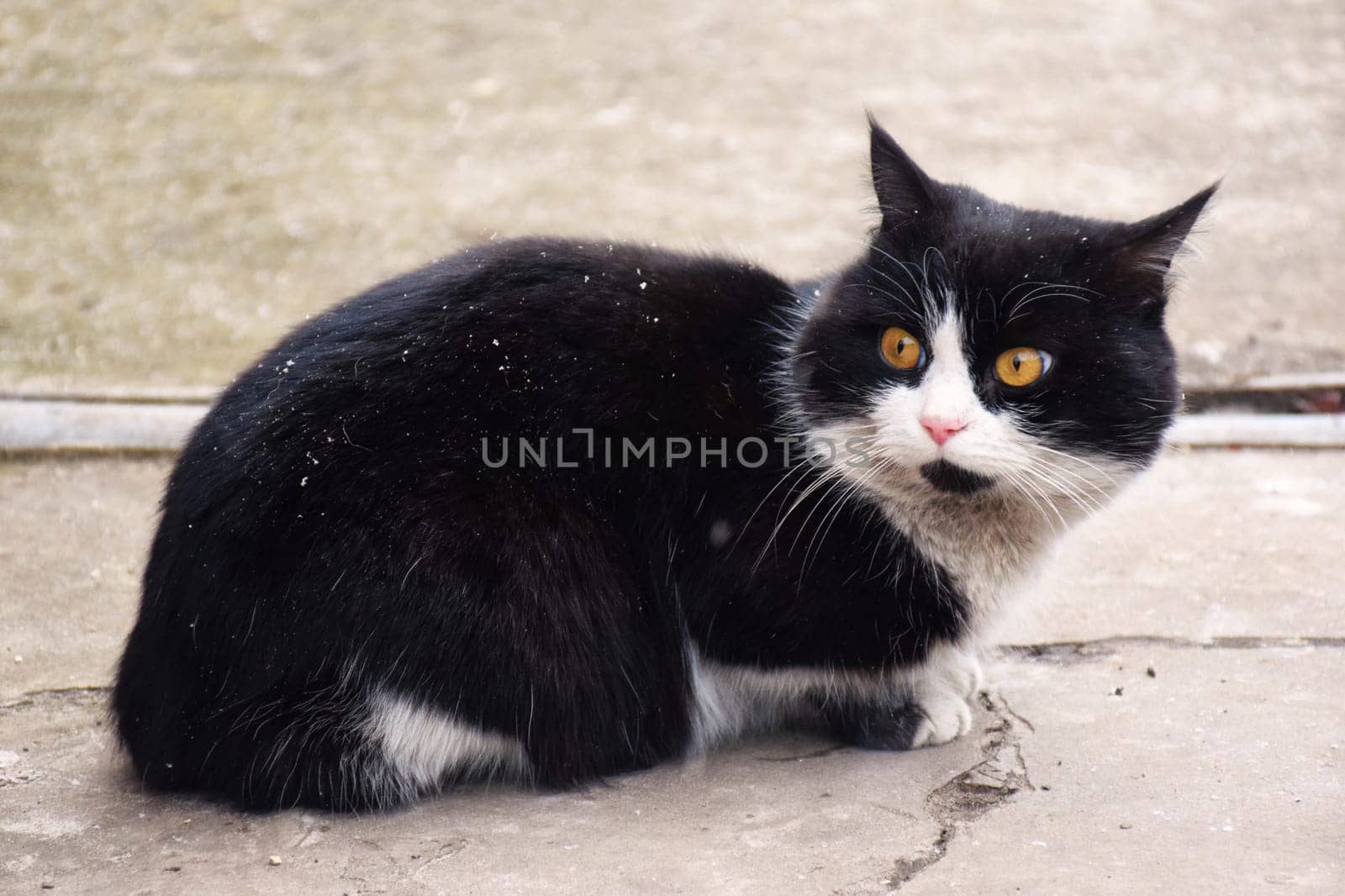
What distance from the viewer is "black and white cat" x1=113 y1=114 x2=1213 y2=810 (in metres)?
2.05

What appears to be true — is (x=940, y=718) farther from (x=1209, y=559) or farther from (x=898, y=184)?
(x=1209, y=559)

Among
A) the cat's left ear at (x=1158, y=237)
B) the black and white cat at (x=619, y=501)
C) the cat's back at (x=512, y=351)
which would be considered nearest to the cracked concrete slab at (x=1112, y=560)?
the black and white cat at (x=619, y=501)

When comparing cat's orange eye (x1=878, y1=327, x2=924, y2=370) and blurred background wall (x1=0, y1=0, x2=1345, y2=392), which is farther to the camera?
blurred background wall (x1=0, y1=0, x2=1345, y2=392)

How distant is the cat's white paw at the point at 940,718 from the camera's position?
2.32m

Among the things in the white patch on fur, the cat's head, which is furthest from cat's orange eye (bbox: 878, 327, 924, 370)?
the white patch on fur

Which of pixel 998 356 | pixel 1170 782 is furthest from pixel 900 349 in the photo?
pixel 1170 782

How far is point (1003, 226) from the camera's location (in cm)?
220

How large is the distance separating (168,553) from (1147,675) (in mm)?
1731

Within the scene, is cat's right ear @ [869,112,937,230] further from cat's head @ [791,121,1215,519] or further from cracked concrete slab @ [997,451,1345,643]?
cracked concrete slab @ [997,451,1345,643]

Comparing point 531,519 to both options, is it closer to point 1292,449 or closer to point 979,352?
point 979,352

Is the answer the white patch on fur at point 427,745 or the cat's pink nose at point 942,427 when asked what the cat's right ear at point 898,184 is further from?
the white patch on fur at point 427,745

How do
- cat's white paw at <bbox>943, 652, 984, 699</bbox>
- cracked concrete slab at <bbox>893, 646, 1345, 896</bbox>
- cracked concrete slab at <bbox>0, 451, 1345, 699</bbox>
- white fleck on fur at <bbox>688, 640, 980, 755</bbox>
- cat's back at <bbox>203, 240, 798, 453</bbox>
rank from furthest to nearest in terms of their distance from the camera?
cracked concrete slab at <bbox>0, 451, 1345, 699</bbox>
cat's white paw at <bbox>943, 652, 984, 699</bbox>
white fleck on fur at <bbox>688, 640, 980, 755</bbox>
cat's back at <bbox>203, 240, 798, 453</bbox>
cracked concrete slab at <bbox>893, 646, 1345, 896</bbox>

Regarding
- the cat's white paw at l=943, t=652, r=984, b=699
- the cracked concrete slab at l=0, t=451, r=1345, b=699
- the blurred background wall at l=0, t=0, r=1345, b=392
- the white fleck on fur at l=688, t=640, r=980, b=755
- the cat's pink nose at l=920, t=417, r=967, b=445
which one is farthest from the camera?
the blurred background wall at l=0, t=0, r=1345, b=392

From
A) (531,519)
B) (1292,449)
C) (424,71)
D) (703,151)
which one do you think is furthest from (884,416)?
(424,71)
